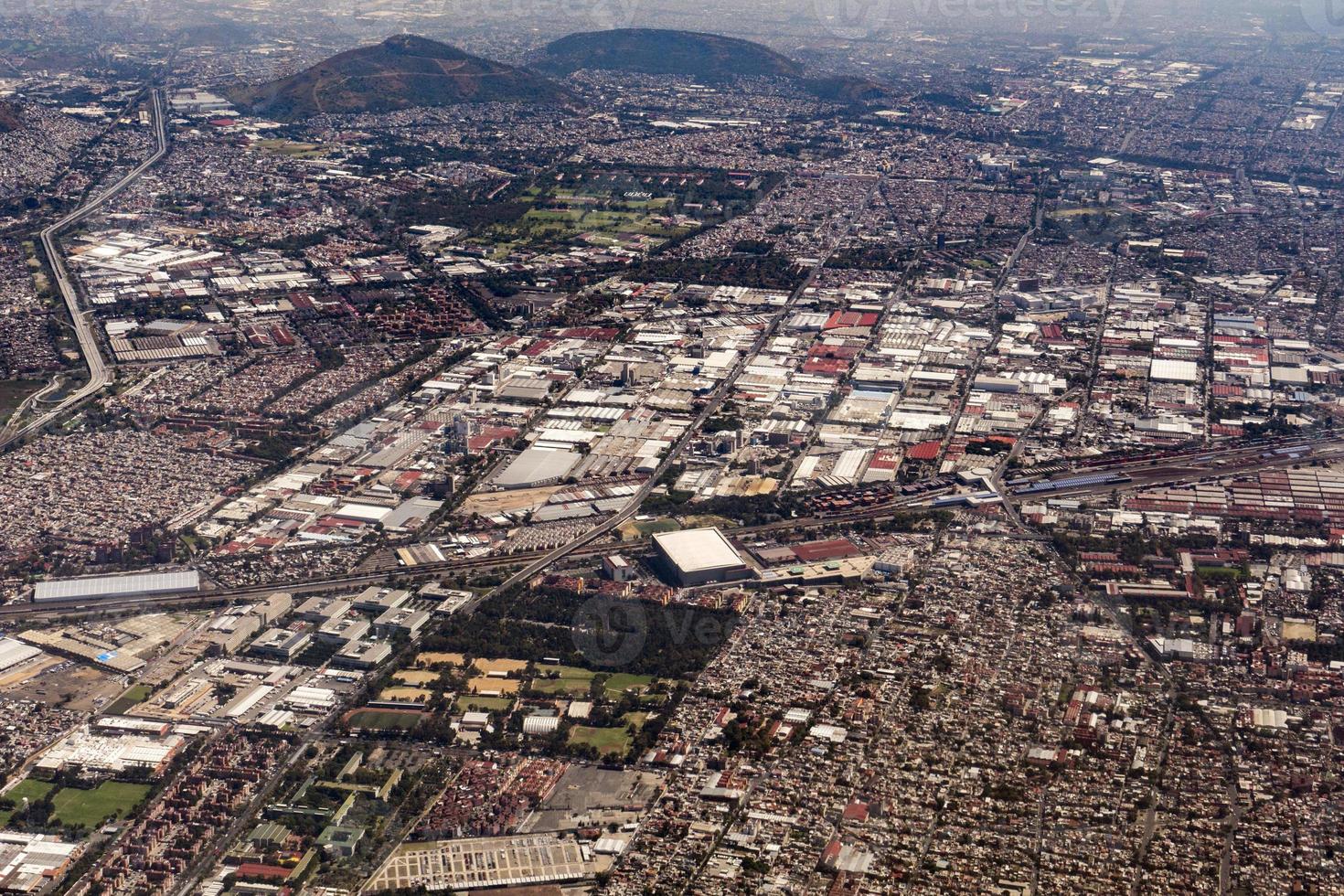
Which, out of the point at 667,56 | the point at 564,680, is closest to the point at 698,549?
the point at 564,680

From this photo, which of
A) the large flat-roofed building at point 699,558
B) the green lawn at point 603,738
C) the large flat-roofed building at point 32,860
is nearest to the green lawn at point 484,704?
the green lawn at point 603,738

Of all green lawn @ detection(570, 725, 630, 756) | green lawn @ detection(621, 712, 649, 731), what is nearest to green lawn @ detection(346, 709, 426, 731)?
green lawn @ detection(570, 725, 630, 756)

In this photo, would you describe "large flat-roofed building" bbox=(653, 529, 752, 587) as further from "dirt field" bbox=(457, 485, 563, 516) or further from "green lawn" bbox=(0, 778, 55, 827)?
"green lawn" bbox=(0, 778, 55, 827)

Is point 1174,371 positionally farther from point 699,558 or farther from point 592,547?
point 592,547

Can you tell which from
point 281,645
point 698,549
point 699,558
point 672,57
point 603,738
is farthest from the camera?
point 672,57

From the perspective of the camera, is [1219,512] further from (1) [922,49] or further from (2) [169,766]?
(1) [922,49]

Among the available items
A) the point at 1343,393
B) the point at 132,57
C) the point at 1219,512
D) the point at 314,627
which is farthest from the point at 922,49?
the point at 314,627

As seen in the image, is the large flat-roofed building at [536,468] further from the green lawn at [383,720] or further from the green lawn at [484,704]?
the green lawn at [383,720]
